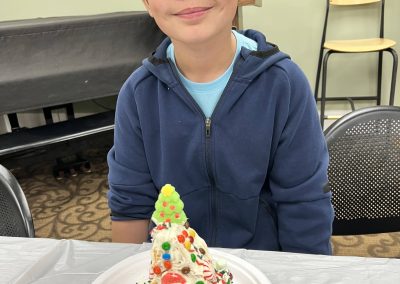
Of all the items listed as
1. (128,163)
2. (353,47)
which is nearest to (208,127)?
(128,163)

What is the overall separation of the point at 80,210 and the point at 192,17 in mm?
1719

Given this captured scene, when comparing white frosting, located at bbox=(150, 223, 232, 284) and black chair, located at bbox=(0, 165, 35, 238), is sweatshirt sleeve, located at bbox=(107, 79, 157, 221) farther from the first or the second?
white frosting, located at bbox=(150, 223, 232, 284)

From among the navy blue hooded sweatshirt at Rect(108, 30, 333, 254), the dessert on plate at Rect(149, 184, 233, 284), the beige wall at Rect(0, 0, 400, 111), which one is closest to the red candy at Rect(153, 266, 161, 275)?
the dessert on plate at Rect(149, 184, 233, 284)

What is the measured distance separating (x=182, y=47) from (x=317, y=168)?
372 mm

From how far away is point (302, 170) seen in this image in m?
0.87

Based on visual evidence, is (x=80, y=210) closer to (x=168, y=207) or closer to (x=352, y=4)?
(x=168, y=207)

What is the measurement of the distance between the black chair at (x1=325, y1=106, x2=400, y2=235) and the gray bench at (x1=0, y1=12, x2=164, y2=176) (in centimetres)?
150

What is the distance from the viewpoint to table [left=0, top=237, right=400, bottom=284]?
0.62m

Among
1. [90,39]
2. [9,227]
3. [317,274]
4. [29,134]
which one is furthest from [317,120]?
[29,134]

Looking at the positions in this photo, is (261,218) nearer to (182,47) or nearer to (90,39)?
(182,47)

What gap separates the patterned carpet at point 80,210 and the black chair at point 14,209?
103cm

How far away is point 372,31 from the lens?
3.09 m

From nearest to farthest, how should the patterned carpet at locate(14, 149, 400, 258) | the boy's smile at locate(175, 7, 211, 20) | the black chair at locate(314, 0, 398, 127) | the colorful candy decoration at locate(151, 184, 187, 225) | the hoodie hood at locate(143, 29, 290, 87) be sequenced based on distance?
the colorful candy decoration at locate(151, 184, 187, 225) < the boy's smile at locate(175, 7, 211, 20) < the hoodie hood at locate(143, 29, 290, 87) < the patterned carpet at locate(14, 149, 400, 258) < the black chair at locate(314, 0, 398, 127)

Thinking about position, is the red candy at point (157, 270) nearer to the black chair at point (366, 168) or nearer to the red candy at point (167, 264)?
the red candy at point (167, 264)
